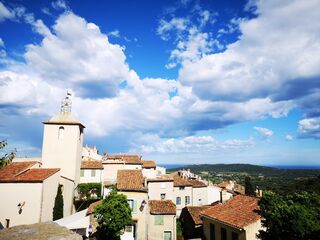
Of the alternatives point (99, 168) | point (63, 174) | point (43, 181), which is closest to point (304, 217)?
point (43, 181)

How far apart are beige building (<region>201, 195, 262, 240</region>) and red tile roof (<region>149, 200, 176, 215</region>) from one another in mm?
7263

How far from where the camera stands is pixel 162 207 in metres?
38.8

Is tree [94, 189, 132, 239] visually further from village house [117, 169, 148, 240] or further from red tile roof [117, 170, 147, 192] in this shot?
red tile roof [117, 170, 147, 192]

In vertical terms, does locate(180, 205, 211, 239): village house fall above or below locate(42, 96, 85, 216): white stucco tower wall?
below

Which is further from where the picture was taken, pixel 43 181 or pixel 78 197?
pixel 78 197

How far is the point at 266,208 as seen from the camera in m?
16.8

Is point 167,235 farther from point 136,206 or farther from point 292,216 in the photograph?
point 292,216

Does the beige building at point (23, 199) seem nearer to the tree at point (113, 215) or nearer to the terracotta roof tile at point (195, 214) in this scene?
the tree at point (113, 215)

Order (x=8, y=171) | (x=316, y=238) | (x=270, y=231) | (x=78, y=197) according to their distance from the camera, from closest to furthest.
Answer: (x=316, y=238) < (x=270, y=231) < (x=8, y=171) < (x=78, y=197)

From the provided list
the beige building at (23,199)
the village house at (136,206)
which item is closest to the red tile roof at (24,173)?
the beige building at (23,199)

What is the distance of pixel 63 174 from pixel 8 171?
24.9ft

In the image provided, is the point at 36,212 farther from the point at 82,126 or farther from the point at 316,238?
the point at 316,238

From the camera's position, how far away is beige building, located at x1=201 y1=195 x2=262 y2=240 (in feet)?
77.2

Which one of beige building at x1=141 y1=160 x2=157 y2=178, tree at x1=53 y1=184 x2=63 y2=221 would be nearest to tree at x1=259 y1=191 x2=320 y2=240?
tree at x1=53 y1=184 x2=63 y2=221
